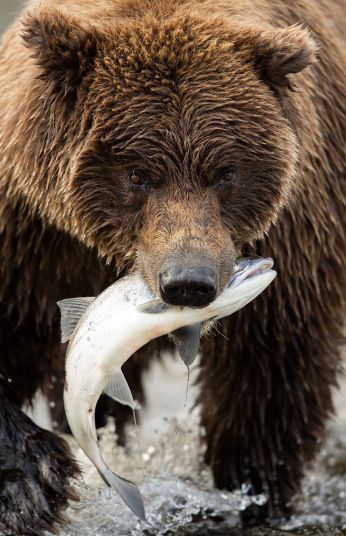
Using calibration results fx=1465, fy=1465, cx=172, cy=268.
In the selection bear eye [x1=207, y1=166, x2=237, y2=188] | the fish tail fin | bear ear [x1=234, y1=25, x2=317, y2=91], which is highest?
bear ear [x1=234, y1=25, x2=317, y2=91]

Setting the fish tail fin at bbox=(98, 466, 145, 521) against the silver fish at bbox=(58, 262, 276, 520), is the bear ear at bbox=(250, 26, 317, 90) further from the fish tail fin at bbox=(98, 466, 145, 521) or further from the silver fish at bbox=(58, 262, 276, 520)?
the fish tail fin at bbox=(98, 466, 145, 521)

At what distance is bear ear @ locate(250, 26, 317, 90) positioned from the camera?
19.6 ft

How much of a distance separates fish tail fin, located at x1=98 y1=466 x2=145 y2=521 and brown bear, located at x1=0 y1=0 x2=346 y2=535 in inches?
25.8

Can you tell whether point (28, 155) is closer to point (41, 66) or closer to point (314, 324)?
point (41, 66)

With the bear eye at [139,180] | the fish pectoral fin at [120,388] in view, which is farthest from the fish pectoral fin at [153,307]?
the bear eye at [139,180]

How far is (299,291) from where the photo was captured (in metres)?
6.77

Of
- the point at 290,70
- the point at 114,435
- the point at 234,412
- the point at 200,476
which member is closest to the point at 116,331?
the point at 290,70

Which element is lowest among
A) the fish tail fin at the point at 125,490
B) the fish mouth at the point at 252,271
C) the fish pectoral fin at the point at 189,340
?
the fish tail fin at the point at 125,490

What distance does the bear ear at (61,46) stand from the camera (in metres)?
5.88

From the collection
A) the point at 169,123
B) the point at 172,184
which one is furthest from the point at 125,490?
the point at 169,123

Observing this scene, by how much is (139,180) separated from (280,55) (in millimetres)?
773

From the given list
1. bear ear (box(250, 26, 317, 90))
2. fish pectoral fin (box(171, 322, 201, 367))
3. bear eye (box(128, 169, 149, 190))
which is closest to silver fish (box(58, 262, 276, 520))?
fish pectoral fin (box(171, 322, 201, 367))

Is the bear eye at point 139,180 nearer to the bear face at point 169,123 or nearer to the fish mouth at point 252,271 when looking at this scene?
the bear face at point 169,123

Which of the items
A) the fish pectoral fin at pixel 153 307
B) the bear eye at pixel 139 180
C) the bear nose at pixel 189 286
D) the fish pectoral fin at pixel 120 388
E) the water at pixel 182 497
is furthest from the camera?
the water at pixel 182 497
